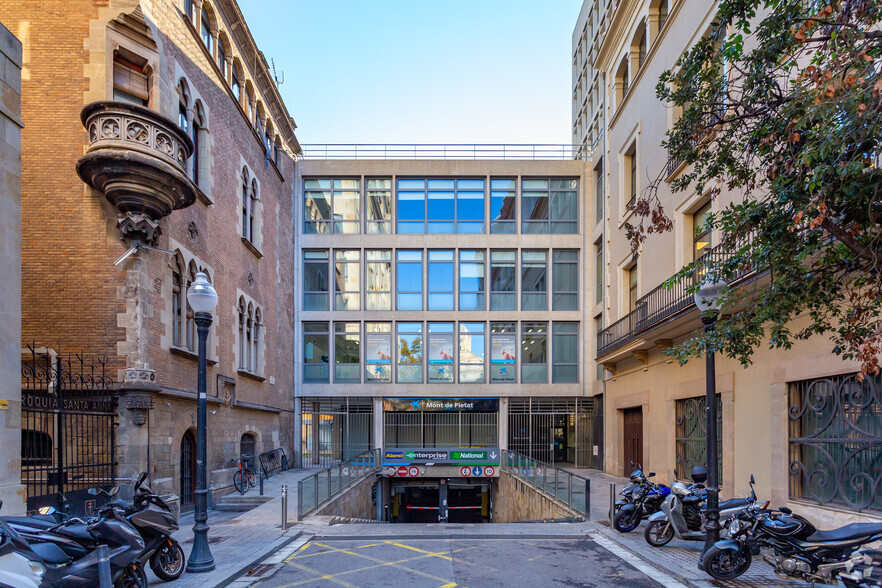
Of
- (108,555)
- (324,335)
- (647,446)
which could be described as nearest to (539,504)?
(647,446)

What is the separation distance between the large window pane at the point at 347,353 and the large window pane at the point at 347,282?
989mm

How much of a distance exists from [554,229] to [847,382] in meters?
19.6

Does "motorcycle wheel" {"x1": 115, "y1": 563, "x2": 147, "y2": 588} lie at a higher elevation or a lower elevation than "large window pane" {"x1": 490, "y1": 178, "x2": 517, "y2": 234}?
lower

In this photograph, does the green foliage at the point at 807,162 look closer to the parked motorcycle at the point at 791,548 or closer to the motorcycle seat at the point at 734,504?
the parked motorcycle at the point at 791,548

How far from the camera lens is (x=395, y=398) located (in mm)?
28734

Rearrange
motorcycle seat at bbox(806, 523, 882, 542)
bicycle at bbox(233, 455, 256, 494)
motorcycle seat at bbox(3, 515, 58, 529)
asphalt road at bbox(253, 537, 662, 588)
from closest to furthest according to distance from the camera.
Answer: motorcycle seat at bbox(3, 515, 58, 529) → motorcycle seat at bbox(806, 523, 882, 542) → asphalt road at bbox(253, 537, 662, 588) → bicycle at bbox(233, 455, 256, 494)

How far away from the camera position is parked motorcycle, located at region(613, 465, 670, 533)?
11453mm

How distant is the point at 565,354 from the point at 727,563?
21.0 m

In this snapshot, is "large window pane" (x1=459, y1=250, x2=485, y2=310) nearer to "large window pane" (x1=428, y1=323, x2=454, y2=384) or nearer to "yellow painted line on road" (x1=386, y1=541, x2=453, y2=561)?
"large window pane" (x1=428, y1=323, x2=454, y2=384)

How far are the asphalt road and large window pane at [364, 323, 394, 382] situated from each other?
17.4 m

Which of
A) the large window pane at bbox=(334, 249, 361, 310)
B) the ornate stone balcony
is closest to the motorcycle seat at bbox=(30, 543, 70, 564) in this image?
the ornate stone balcony

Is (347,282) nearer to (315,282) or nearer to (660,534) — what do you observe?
(315,282)

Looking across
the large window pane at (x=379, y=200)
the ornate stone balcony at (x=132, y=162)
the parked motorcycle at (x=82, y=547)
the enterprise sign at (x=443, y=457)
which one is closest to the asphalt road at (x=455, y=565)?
the parked motorcycle at (x=82, y=547)

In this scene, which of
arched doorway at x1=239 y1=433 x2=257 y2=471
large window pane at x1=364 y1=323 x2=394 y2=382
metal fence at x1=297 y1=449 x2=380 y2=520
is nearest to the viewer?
metal fence at x1=297 y1=449 x2=380 y2=520
